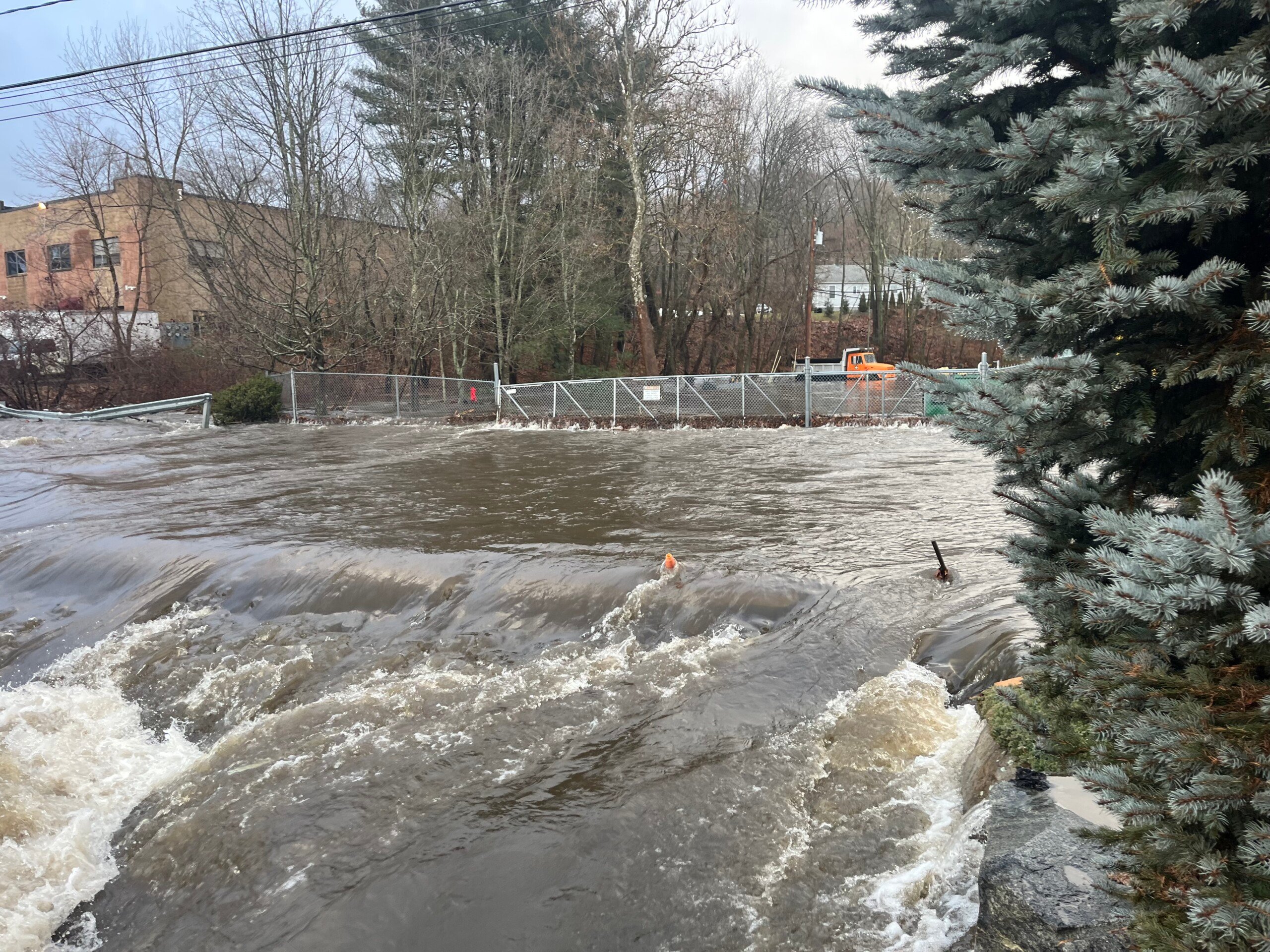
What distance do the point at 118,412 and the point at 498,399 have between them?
1216cm

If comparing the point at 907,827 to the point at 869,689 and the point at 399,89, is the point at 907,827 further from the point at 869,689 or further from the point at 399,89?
the point at 399,89

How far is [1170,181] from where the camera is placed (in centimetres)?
291

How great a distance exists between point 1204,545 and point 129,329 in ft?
117

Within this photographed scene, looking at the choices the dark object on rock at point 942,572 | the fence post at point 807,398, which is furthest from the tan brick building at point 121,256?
the dark object on rock at point 942,572

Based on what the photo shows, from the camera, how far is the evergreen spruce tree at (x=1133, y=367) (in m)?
2.42

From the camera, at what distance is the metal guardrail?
25531mm

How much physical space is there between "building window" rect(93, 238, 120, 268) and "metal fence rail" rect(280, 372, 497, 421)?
1551 cm

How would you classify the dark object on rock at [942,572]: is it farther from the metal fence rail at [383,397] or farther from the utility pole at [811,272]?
the utility pole at [811,272]

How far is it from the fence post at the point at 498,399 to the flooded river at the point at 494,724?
11891mm

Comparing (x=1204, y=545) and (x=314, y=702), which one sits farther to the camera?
(x=314, y=702)

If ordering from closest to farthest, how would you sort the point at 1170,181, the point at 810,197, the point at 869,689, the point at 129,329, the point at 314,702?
the point at 1170,181 < the point at 869,689 < the point at 314,702 < the point at 129,329 < the point at 810,197

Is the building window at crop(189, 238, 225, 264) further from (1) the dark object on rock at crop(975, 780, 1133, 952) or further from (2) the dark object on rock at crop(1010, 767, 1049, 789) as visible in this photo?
(1) the dark object on rock at crop(975, 780, 1133, 952)

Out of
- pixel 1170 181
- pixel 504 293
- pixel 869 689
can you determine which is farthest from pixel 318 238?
pixel 1170 181

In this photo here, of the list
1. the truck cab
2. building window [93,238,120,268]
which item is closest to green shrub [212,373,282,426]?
building window [93,238,120,268]
